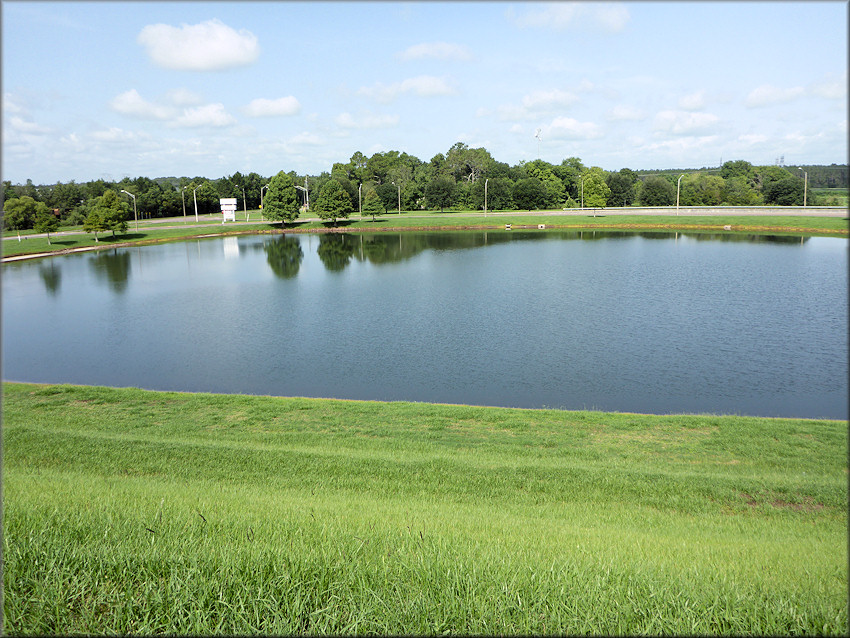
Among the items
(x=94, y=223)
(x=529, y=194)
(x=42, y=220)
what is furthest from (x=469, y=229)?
(x=42, y=220)

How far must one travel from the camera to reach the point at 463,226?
73.8m

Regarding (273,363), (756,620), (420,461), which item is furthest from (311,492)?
(273,363)

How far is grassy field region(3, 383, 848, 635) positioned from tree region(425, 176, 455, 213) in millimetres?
81198

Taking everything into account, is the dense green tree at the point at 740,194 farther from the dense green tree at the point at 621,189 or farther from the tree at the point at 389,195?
the tree at the point at 389,195

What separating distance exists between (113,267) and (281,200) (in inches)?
1248

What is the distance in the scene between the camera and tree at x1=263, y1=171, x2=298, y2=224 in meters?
76.2

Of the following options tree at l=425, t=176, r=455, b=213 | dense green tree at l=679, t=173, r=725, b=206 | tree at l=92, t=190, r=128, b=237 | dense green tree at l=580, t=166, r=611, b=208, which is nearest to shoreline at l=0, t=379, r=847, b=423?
tree at l=92, t=190, r=128, b=237

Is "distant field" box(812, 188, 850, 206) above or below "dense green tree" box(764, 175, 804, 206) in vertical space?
below

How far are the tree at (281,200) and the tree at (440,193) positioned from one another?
83.1 ft

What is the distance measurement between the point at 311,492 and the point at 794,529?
6.88 meters

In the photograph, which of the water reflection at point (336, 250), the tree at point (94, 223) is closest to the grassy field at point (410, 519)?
the water reflection at point (336, 250)

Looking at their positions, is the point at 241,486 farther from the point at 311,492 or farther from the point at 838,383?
the point at 838,383

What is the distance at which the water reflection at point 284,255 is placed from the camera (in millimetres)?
43656

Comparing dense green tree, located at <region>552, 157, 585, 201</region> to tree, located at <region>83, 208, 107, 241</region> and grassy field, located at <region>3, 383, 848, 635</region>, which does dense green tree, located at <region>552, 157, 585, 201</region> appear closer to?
tree, located at <region>83, 208, 107, 241</region>
